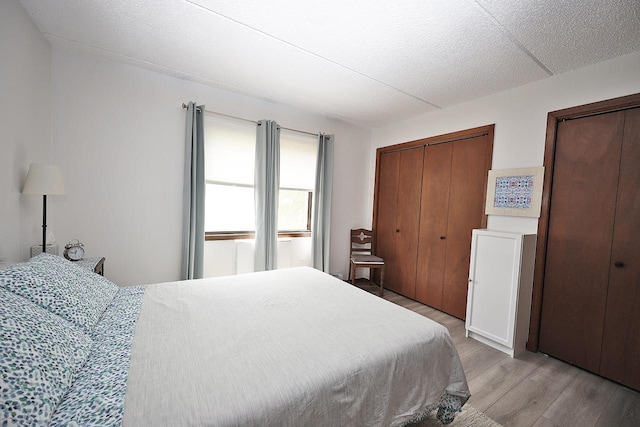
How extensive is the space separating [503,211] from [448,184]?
735 millimetres

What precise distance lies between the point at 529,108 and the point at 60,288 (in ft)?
12.9

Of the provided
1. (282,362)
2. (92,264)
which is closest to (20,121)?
(92,264)

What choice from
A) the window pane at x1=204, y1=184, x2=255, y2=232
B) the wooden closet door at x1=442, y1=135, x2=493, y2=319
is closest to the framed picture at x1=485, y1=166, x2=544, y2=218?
the wooden closet door at x1=442, y1=135, x2=493, y2=319

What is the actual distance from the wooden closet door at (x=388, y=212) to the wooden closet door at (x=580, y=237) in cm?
189

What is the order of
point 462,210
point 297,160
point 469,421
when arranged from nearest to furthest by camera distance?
point 469,421, point 462,210, point 297,160

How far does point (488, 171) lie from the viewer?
2951mm

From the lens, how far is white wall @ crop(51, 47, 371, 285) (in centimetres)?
251

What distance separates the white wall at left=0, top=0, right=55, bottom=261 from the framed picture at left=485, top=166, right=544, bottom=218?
163 inches

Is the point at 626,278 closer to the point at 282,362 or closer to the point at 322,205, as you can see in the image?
the point at 282,362

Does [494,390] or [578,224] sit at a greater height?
[578,224]

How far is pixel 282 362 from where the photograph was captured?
3.77ft

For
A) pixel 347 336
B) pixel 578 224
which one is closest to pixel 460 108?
pixel 578 224

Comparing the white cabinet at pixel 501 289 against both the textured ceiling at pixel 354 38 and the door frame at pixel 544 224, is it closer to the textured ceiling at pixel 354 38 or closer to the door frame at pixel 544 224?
the door frame at pixel 544 224

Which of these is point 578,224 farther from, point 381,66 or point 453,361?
point 381,66
